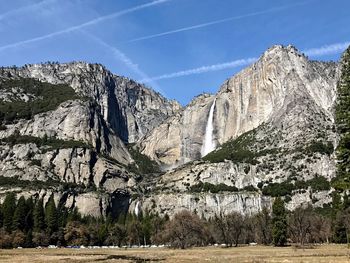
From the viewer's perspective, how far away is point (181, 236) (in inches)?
4904

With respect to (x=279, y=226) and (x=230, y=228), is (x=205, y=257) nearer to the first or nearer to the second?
(x=279, y=226)

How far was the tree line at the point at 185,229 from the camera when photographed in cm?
12500

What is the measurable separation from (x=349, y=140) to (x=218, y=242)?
106 meters

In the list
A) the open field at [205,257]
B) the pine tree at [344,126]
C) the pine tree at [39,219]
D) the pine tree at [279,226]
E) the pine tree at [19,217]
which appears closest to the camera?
the pine tree at [344,126]

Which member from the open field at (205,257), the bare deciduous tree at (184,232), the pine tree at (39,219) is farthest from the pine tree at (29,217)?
the open field at (205,257)

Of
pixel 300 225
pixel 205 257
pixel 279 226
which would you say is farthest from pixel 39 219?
pixel 205 257

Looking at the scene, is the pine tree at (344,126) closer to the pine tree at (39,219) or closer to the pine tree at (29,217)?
the pine tree at (39,219)

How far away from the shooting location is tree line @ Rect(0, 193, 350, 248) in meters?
125

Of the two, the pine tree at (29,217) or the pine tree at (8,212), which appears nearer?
the pine tree at (8,212)

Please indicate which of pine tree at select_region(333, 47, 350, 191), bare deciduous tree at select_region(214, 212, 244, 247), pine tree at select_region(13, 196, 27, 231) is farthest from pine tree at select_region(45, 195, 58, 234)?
pine tree at select_region(333, 47, 350, 191)

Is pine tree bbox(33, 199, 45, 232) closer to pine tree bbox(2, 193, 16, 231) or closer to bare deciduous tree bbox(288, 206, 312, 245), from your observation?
pine tree bbox(2, 193, 16, 231)

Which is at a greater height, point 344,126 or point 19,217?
point 344,126

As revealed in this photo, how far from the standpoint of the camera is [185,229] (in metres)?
127

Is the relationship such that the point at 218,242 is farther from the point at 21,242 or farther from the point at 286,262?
the point at 286,262
